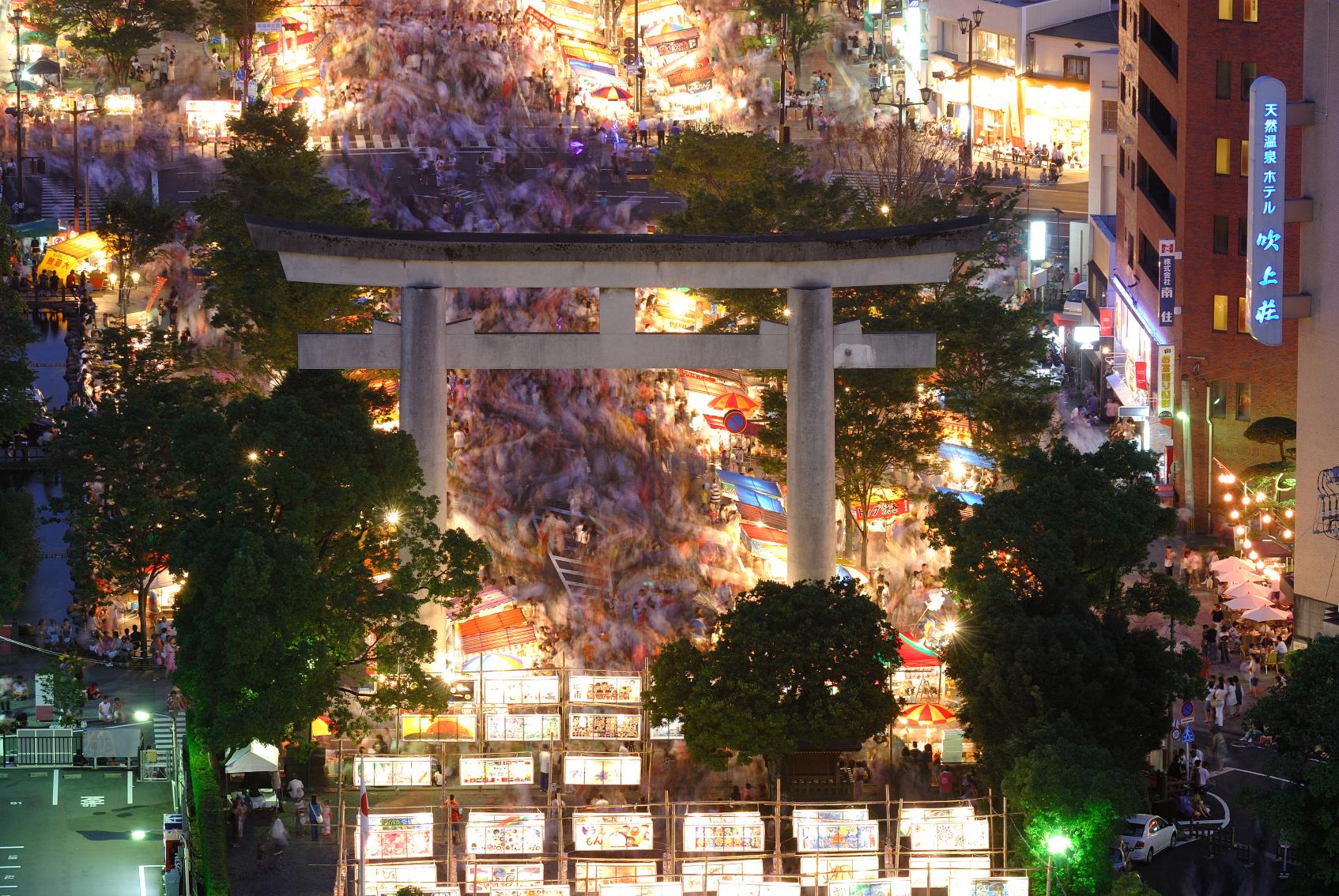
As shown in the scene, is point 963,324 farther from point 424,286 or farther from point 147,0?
point 147,0

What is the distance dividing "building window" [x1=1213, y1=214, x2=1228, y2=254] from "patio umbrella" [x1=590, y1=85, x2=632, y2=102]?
38.4m

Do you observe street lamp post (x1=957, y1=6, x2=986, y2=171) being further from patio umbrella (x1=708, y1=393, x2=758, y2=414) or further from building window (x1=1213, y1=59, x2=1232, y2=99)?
patio umbrella (x1=708, y1=393, x2=758, y2=414)

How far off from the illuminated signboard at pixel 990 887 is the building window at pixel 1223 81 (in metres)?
37.5

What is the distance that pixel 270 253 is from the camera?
212 ft

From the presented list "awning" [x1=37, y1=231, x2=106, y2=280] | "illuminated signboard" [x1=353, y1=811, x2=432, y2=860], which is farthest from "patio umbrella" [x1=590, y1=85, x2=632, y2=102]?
"illuminated signboard" [x1=353, y1=811, x2=432, y2=860]

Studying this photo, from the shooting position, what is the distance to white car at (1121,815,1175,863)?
1810 inches

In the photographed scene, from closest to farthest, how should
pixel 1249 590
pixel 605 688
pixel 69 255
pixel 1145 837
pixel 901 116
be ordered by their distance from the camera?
pixel 1145 837 → pixel 605 688 → pixel 1249 590 → pixel 69 255 → pixel 901 116

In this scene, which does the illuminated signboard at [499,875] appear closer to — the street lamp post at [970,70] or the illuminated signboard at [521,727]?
the illuminated signboard at [521,727]

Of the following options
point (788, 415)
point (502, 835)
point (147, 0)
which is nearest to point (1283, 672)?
point (788, 415)

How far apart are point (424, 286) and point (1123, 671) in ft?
60.4

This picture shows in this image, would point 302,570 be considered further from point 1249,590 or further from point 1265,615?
point 1249,590

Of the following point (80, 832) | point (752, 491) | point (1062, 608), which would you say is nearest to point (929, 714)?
point (1062, 608)

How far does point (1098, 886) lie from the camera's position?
1667 inches

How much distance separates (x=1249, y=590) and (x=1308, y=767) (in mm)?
20254
